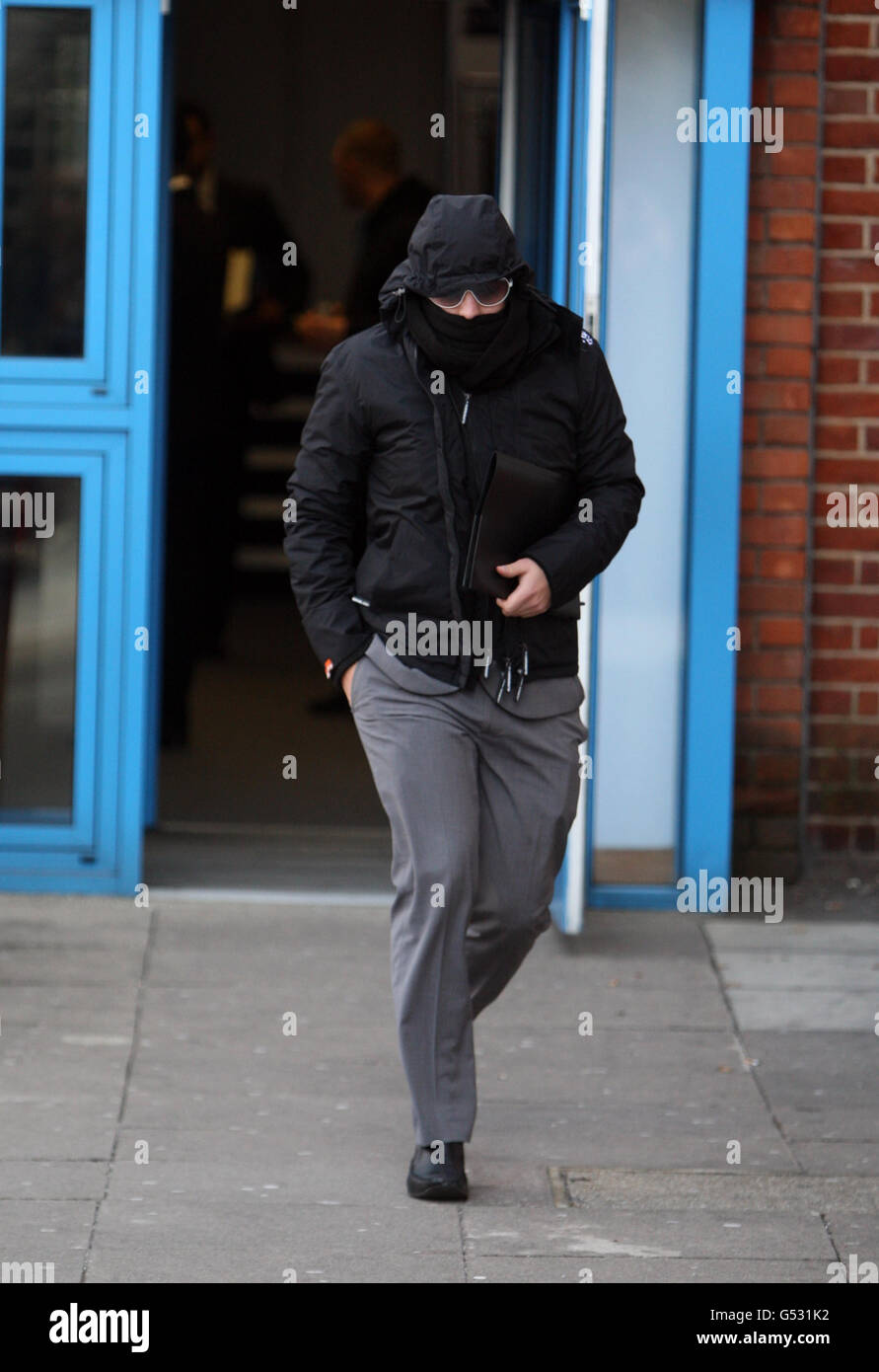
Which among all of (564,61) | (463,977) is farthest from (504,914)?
(564,61)

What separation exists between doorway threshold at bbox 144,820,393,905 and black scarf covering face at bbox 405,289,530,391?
8.71ft

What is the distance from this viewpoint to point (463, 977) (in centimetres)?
429

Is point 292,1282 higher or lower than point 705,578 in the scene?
lower

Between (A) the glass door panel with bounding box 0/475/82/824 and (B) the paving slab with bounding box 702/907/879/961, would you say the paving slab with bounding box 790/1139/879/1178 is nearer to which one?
(B) the paving slab with bounding box 702/907/879/961

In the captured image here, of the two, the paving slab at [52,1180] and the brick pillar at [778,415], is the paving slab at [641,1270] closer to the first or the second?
Result: the paving slab at [52,1180]

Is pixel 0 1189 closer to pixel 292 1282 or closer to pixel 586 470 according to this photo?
pixel 292 1282

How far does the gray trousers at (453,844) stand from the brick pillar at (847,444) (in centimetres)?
262

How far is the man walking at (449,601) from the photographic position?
4250mm

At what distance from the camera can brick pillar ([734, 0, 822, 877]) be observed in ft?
21.4

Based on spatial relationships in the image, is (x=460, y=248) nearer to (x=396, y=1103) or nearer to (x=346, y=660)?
(x=346, y=660)

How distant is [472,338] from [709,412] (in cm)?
226
